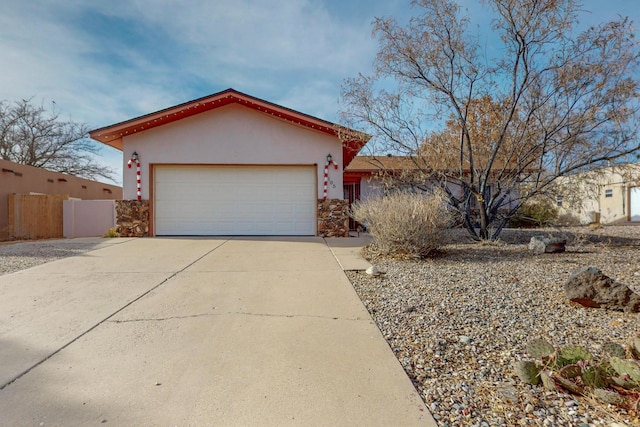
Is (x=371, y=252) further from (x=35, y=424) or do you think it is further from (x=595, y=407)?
(x=35, y=424)

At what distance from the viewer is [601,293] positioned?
147 inches

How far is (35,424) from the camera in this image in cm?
204

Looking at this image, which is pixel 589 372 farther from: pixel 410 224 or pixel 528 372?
pixel 410 224

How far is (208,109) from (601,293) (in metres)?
10.5

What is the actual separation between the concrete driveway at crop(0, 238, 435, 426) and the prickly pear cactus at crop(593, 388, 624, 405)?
3.61ft

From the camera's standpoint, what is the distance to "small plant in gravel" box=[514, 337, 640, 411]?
6.96ft

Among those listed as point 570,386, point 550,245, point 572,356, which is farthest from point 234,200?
point 570,386

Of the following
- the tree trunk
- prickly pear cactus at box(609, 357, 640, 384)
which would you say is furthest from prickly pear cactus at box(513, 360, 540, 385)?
the tree trunk

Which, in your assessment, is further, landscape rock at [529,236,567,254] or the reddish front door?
the reddish front door

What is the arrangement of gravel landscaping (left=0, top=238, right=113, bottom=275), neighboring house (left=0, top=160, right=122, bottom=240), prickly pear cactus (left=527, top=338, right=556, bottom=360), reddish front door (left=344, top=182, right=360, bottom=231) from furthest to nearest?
reddish front door (left=344, top=182, right=360, bottom=231) < neighboring house (left=0, top=160, right=122, bottom=240) < gravel landscaping (left=0, top=238, right=113, bottom=275) < prickly pear cactus (left=527, top=338, right=556, bottom=360)

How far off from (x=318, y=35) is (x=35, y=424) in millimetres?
9397

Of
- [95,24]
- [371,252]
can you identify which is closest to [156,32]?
[95,24]

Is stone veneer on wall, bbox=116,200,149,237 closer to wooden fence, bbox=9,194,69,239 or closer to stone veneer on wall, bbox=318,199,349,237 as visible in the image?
stone veneer on wall, bbox=318,199,349,237

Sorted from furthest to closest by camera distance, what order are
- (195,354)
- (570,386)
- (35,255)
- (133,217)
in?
1. (133,217)
2. (35,255)
3. (195,354)
4. (570,386)
